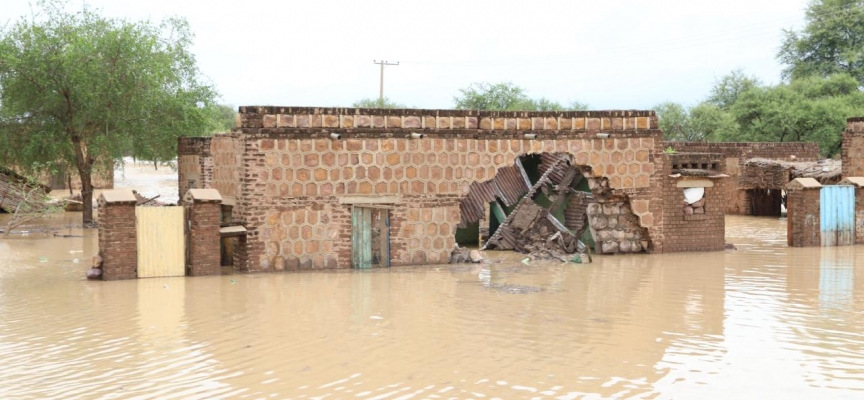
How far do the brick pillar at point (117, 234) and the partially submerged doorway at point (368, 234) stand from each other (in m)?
3.90

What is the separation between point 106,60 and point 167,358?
16.2 meters

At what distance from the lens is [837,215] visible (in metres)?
19.7

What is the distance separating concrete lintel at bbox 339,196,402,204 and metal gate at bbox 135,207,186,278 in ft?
9.62

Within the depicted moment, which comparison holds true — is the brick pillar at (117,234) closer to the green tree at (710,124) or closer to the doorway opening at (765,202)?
the doorway opening at (765,202)

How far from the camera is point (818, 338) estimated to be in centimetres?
973

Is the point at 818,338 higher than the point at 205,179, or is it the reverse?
the point at 205,179

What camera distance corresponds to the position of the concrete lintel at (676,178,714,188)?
60.1ft

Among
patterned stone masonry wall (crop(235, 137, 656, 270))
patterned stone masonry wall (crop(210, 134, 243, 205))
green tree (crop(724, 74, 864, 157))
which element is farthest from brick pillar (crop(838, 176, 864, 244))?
green tree (crop(724, 74, 864, 157))

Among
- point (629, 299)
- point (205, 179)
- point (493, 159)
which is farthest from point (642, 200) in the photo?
point (205, 179)

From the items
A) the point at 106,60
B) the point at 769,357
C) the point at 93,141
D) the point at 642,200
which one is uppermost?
the point at 106,60

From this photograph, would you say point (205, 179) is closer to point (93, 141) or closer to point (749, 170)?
point (93, 141)

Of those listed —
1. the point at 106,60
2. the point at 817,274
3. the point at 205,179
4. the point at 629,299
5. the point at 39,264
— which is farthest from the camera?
the point at 106,60

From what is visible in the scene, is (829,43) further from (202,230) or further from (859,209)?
(202,230)

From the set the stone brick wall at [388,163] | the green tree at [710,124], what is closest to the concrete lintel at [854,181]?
the stone brick wall at [388,163]
